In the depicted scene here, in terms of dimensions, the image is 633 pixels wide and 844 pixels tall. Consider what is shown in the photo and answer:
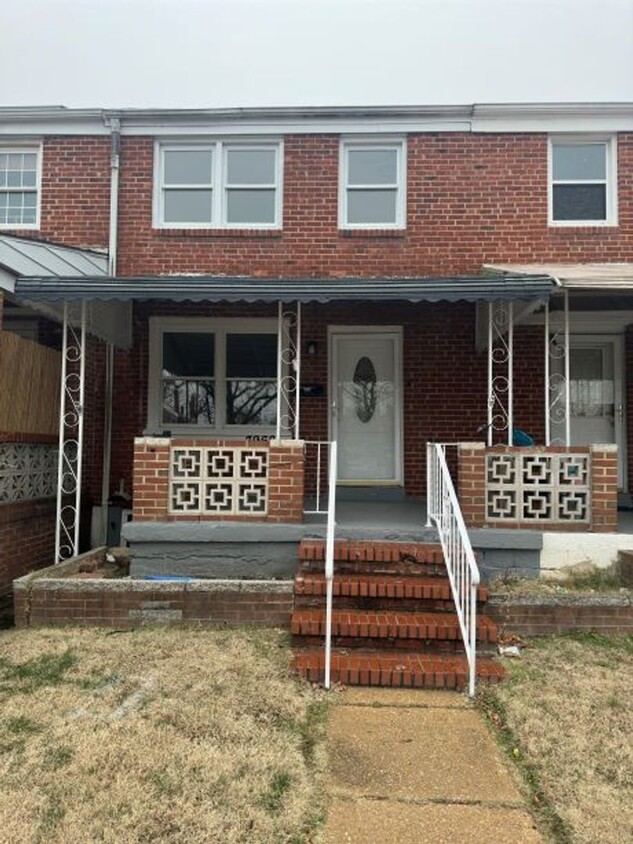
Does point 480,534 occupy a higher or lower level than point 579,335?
lower

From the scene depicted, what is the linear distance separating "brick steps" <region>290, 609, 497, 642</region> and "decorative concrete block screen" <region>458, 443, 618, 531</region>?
132 cm

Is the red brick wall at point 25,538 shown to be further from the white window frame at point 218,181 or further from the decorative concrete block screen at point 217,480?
the white window frame at point 218,181

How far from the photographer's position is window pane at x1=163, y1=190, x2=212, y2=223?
8961 millimetres

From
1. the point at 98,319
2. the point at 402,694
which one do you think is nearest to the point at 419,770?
the point at 402,694

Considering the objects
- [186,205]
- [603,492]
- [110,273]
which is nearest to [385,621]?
Result: [603,492]

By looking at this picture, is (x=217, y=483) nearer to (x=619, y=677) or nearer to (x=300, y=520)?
(x=300, y=520)

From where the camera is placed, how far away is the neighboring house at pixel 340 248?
8.50 m

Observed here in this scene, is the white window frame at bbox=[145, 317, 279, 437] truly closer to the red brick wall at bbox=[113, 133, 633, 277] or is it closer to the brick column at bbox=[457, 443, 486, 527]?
the red brick wall at bbox=[113, 133, 633, 277]

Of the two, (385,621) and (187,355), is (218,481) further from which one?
(187,355)

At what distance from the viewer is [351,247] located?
870 centimetres

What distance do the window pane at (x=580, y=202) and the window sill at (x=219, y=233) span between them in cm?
394

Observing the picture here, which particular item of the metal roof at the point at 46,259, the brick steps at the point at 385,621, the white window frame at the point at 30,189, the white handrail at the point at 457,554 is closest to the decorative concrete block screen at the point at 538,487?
the white handrail at the point at 457,554

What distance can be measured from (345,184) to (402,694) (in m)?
6.99

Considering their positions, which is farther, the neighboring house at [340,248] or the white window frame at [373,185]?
the white window frame at [373,185]
